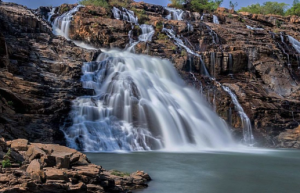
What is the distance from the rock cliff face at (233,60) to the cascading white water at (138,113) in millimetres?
2888

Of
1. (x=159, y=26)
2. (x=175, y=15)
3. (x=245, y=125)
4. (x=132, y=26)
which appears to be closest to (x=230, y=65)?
(x=245, y=125)

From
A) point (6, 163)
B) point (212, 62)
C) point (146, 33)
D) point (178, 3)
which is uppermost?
point (178, 3)

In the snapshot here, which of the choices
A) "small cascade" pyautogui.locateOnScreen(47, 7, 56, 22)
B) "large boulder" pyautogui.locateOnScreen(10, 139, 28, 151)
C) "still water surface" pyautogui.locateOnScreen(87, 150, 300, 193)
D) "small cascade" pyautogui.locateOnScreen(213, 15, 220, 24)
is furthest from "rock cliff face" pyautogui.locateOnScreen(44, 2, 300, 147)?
"large boulder" pyautogui.locateOnScreen(10, 139, 28, 151)

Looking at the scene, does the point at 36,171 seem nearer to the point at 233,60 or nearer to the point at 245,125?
the point at 245,125

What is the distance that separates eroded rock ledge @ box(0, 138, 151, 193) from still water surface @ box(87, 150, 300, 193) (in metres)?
1.03

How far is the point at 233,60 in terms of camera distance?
30125 millimetres

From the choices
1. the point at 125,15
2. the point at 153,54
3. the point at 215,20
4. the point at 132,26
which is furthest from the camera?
the point at 215,20

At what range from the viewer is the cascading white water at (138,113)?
17.7m

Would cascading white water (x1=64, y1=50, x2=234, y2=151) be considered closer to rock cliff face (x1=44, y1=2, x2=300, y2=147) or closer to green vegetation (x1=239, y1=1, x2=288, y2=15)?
rock cliff face (x1=44, y1=2, x2=300, y2=147)

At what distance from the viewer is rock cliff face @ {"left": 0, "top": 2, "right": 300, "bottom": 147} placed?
56.2 feet

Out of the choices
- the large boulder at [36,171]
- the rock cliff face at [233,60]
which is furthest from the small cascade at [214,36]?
the large boulder at [36,171]

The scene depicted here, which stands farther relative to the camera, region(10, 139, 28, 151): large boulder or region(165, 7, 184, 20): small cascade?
region(165, 7, 184, 20): small cascade

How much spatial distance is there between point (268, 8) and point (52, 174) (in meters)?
69.3

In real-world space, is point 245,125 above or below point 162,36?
below
